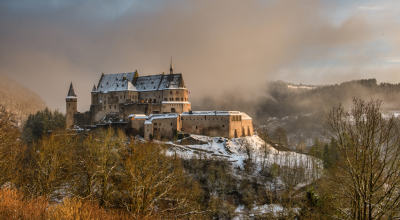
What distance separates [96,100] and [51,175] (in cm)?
5320

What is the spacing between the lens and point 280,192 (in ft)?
149

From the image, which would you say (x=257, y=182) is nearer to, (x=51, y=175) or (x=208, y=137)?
(x=208, y=137)

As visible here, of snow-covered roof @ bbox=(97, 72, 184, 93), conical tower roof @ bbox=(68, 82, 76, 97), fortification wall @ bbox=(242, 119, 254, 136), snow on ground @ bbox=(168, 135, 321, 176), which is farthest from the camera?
conical tower roof @ bbox=(68, 82, 76, 97)

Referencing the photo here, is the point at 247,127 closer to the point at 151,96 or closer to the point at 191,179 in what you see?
the point at 151,96

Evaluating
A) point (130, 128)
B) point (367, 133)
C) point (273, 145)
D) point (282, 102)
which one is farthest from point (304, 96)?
point (367, 133)

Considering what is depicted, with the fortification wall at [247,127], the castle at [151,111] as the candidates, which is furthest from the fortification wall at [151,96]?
the fortification wall at [247,127]

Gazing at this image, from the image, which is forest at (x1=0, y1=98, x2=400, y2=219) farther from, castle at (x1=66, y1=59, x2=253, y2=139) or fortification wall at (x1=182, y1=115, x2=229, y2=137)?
castle at (x1=66, y1=59, x2=253, y2=139)

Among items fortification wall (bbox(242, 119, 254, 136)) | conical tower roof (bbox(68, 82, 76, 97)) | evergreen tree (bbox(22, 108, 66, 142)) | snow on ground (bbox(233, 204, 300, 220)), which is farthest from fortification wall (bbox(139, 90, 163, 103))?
snow on ground (bbox(233, 204, 300, 220))

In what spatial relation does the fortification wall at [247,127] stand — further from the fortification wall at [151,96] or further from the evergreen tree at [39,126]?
the evergreen tree at [39,126]

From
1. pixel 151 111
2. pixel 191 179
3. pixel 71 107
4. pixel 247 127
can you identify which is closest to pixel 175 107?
pixel 151 111

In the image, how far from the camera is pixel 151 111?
67.8 meters

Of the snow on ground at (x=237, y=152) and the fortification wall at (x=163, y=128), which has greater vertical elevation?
the fortification wall at (x=163, y=128)

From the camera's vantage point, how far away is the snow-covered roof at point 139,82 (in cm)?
7025

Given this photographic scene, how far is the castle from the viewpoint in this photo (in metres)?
60.6
